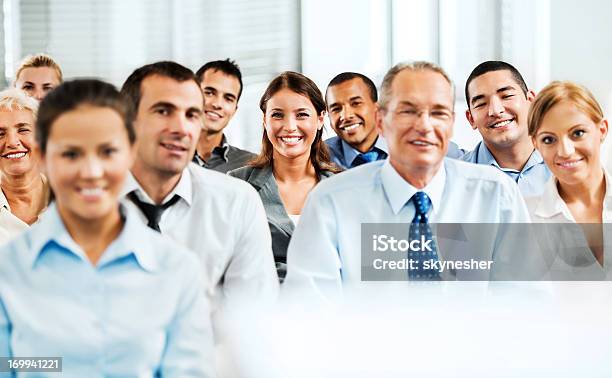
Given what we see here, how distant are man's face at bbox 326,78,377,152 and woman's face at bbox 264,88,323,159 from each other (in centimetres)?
5

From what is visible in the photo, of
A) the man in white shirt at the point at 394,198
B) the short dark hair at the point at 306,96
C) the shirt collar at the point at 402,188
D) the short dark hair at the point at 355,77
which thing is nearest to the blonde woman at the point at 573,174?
the man in white shirt at the point at 394,198

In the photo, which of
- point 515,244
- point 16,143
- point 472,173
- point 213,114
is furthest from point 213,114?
point 515,244

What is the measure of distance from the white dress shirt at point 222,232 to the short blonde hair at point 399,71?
0.34m

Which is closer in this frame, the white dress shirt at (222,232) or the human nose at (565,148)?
the white dress shirt at (222,232)

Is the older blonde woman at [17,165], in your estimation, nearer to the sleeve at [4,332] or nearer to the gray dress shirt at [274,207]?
the sleeve at [4,332]

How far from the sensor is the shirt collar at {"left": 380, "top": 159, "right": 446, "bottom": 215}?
1728mm

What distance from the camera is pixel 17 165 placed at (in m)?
1.74

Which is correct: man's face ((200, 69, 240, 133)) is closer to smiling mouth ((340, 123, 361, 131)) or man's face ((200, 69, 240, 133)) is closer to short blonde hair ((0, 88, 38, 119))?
smiling mouth ((340, 123, 361, 131))

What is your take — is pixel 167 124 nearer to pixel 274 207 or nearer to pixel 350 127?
pixel 274 207

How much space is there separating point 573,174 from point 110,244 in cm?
98

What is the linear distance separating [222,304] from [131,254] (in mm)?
251

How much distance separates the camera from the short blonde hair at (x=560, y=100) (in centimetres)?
179

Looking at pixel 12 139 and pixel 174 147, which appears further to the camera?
pixel 12 139

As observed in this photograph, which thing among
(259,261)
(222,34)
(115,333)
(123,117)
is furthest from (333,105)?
(115,333)
